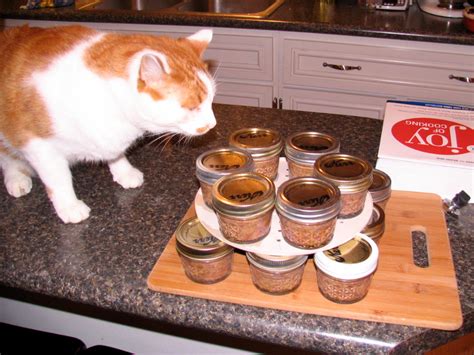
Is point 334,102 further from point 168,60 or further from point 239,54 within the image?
point 168,60

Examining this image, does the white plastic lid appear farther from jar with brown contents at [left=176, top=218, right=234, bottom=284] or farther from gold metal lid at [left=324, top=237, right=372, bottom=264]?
jar with brown contents at [left=176, top=218, right=234, bottom=284]

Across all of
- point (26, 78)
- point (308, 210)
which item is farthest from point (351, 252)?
point (26, 78)

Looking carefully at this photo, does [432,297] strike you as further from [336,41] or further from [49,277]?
[336,41]

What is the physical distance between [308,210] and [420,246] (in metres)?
0.26

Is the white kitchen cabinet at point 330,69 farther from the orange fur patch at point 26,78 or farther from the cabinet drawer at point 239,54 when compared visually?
the orange fur patch at point 26,78

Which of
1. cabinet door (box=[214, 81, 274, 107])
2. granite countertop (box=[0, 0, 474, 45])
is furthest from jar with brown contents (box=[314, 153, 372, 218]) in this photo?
cabinet door (box=[214, 81, 274, 107])

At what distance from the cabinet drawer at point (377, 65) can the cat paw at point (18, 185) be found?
1316 mm

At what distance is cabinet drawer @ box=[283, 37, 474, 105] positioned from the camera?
1.84m

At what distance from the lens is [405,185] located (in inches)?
35.9

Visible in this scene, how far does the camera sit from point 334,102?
208 cm

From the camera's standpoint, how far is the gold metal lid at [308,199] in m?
0.67

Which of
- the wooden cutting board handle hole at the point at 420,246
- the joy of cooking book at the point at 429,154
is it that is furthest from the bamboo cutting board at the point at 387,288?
the joy of cooking book at the point at 429,154

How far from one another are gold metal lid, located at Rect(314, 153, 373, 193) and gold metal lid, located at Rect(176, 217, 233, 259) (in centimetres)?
20

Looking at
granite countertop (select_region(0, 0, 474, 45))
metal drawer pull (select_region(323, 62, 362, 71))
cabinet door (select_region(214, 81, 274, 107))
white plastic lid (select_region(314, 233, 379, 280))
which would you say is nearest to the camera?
white plastic lid (select_region(314, 233, 379, 280))
